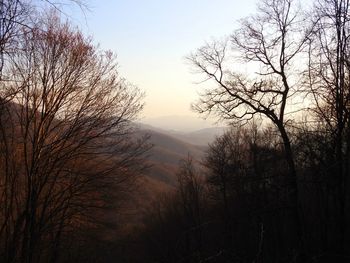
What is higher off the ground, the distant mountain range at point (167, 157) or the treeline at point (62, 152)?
the treeline at point (62, 152)

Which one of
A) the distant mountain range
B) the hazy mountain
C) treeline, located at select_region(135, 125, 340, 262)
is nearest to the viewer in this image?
treeline, located at select_region(135, 125, 340, 262)

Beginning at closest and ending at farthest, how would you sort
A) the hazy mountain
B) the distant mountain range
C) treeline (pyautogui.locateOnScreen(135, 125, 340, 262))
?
treeline (pyautogui.locateOnScreen(135, 125, 340, 262)) < the distant mountain range < the hazy mountain

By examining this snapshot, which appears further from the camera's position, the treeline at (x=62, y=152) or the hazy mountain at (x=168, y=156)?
the hazy mountain at (x=168, y=156)

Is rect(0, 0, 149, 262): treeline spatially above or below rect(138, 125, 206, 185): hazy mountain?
above

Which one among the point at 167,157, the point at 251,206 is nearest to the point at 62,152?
the point at 251,206

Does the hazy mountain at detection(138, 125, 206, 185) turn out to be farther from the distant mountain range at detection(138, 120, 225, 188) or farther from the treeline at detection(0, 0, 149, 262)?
the treeline at detection(0, 0, 149, 262)

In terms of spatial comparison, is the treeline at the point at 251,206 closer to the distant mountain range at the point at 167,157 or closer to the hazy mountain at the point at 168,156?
the distant mountain range at the point at 167,157


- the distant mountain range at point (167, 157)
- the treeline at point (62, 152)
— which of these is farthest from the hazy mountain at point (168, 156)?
the treeline at point (62, 152)

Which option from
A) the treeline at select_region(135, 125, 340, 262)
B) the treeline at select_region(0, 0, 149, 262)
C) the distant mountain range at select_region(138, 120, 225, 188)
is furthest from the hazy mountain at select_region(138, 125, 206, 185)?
the treeline at select_region(0, 0, 149, 262)

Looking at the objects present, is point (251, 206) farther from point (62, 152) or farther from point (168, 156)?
point (168, 156)

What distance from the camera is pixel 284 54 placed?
13.4 m

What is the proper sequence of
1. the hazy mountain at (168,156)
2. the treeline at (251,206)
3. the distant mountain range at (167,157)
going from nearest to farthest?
1. the treeline at (251,206)
2. the distant mountain range at (167,157)
3. the hazy mountain at (168,156)

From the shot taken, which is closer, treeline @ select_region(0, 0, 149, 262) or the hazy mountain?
treeline @ select_region(0, 0, 149, 262)

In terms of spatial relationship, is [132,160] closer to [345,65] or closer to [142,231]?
[345,65]
